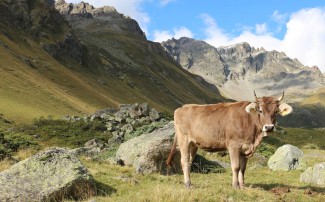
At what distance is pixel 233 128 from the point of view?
47.4ft

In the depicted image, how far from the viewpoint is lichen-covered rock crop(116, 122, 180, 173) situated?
20703 millimetres

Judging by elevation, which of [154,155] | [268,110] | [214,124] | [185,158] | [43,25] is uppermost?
[43,25]

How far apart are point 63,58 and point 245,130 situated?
346ft

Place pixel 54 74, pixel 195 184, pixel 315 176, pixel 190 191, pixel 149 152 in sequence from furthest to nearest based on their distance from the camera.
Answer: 1. pixel 54 74
2. pixel 149 152
3. pixel 315 176
4. pixel 195 184
5. pixel 190 191

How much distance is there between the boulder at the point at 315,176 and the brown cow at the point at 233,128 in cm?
632

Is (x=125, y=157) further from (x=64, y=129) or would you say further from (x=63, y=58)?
(x=63, y=58)

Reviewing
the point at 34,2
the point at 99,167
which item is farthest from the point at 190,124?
the point at 34,2

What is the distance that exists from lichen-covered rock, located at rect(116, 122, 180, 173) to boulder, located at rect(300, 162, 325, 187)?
21.5ft

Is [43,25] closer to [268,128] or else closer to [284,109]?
[284,109]

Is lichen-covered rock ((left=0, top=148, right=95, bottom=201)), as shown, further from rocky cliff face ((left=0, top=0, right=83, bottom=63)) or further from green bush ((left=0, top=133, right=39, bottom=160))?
rocky cliff face ((left=0, top=0, right=83, bottom=63))

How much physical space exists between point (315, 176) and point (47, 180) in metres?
12.8

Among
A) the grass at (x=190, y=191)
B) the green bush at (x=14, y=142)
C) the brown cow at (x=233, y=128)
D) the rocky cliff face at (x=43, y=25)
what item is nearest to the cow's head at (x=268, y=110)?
the brown cow at (x=233, y=128)

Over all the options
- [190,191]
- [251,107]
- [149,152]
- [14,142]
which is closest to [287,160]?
[149,152]

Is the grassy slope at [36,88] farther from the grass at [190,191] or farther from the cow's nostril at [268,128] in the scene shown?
the cow's nostril at [268,128]
